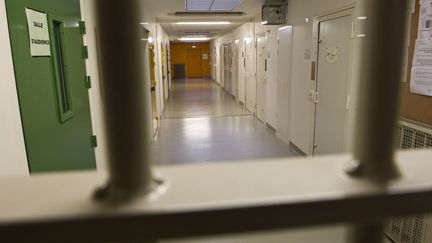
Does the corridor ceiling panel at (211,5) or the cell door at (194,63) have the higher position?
the corridor ceiling panel at (211,5)

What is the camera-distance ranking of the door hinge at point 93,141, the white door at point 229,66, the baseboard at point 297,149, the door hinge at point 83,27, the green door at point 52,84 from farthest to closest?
the white door at point 229,66 → the baseboard at point 297,149 → the door hinge at point 93,141 → the door hinge at point 83,27 → the green door at point 52,84

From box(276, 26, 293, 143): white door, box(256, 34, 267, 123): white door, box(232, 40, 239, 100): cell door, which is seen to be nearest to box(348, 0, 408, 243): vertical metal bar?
box(276, 26, 293, 143): white door

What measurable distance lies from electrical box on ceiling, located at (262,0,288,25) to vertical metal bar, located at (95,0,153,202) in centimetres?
523

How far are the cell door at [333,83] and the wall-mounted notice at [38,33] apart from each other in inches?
114

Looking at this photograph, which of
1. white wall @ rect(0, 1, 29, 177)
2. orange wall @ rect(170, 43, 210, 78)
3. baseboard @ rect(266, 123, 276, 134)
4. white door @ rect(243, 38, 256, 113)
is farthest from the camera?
orange wall @ rect(170, 43, 210, 78)

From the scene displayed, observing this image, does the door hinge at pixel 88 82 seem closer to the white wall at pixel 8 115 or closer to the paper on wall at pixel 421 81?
the white wall at pixel 8 115

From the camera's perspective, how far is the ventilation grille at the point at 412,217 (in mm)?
2158

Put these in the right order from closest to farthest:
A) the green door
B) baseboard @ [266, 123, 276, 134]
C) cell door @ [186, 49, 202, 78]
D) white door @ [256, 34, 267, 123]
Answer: the green door < baseboard @ [266, 123, 276, 134] < white door @ [256, 34, 267, 123] < cell door @ [186, 49, 202, 78]

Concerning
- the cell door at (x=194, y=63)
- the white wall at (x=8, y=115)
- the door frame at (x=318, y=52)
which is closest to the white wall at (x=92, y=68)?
the white wall at (x=8, y=115)

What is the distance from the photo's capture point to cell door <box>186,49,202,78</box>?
20719mm

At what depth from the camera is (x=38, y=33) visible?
2129mm

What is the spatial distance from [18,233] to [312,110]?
4.34 meters

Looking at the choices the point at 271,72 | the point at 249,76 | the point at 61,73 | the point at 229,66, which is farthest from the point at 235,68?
the point at 61,73

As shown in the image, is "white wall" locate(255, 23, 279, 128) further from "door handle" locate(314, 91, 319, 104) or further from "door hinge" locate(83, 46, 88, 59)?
"door hinge" locate(83, 46, 88, 59)
